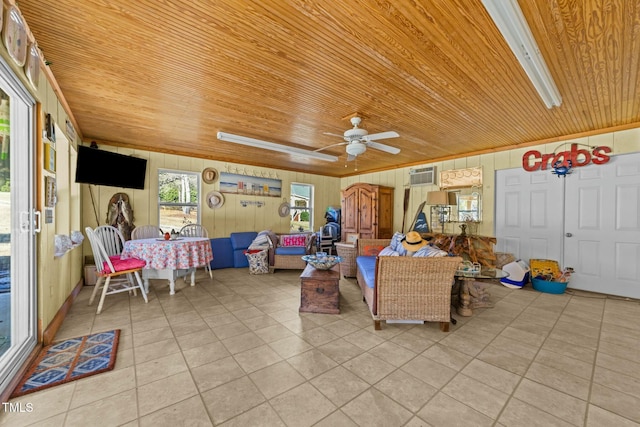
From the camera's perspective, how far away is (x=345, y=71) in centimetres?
230

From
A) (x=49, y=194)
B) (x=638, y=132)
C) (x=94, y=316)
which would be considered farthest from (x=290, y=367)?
(x=638, y=132)

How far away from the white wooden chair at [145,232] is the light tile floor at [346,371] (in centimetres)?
145

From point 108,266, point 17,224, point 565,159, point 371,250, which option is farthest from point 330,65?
point 565,159

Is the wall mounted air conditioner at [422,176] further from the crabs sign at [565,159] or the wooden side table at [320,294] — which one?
the wooden side table at [320,294]

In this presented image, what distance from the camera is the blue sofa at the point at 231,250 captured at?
5367mm

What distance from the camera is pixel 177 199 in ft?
17.4

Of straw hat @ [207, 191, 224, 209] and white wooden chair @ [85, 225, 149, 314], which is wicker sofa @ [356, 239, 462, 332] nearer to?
→ white wooden chair @ [85, 225, 149, 314]

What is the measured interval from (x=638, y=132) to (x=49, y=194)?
6.85 metres

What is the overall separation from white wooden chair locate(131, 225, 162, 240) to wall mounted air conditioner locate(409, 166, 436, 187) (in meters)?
5.24

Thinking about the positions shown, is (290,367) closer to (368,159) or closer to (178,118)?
(178,118)

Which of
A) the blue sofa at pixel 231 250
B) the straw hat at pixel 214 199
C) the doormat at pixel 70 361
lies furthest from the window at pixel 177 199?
the doormat at pixel 70 361

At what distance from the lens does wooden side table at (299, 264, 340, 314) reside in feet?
9.75

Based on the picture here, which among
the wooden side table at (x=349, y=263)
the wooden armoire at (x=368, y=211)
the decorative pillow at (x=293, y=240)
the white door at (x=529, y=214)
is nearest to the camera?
the white door at (x=529, y=214)

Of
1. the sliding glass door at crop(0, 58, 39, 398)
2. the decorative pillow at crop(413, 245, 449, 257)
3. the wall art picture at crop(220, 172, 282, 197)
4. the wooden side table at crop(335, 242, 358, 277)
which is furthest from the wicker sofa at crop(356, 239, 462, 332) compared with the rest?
the wall art picture at crop(220, 172, 282, 197)
